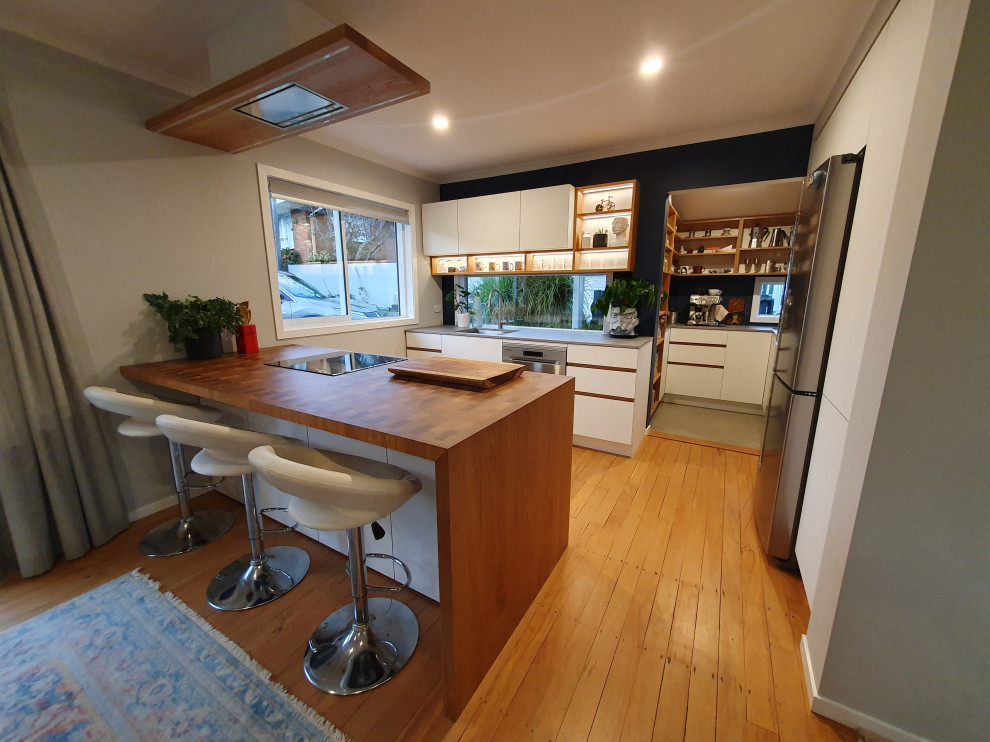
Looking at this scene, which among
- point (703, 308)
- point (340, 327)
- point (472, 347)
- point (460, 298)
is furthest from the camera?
point (460, 298)

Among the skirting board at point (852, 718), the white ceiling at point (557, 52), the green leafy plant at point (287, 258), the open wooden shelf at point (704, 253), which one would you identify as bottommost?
the skirting board at point (852, 718)

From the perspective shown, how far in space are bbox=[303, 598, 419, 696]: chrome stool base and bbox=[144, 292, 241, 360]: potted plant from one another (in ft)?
5.51

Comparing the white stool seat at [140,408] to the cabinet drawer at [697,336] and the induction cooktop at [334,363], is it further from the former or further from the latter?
the cabinet drawer at [697,336]

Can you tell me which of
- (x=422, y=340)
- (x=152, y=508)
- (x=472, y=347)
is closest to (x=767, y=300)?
(x=472, y=347)

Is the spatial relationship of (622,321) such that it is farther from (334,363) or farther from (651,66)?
(334,363)

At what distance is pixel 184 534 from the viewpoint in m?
1.95

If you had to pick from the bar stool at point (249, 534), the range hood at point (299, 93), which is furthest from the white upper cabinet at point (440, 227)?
the bar stool at point (249, 534)

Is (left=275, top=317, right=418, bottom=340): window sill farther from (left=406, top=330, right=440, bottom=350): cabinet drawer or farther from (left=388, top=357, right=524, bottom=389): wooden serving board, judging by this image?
(left=388, top=357, right=524, bottom=389): wooden serving board

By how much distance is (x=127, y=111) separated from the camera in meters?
1.91

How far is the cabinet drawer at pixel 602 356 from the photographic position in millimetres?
2801

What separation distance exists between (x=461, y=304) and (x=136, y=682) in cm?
352

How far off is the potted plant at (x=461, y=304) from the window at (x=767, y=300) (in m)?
3.09

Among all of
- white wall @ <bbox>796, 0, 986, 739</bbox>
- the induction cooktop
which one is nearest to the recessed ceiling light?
white wall @ <bbox>796, 0, 986, 739</bbox>

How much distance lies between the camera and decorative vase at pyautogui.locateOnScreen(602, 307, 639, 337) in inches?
123
